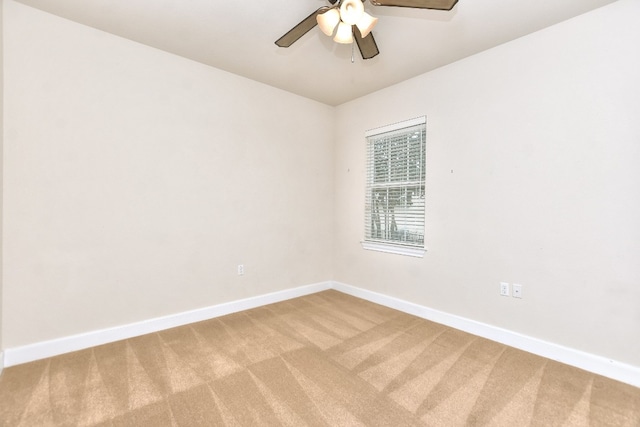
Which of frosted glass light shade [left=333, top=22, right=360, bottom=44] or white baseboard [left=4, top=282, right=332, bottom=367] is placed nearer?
frosted glass light shade [left=333, top=22, right=360, bottom=44]

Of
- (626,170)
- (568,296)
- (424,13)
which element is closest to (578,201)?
(626,170)

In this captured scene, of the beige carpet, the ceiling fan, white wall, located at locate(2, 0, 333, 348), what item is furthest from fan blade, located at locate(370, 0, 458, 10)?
the beige carpet

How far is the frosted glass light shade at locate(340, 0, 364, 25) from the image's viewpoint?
1.68 m

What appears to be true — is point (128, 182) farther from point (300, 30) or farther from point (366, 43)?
point (366, 43)

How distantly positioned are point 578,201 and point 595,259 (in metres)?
0.45

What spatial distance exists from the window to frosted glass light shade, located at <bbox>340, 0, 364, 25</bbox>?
171cm

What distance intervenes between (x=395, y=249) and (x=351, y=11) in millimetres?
2503

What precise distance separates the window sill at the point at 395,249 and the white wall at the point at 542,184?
8cm

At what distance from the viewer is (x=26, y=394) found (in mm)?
1815

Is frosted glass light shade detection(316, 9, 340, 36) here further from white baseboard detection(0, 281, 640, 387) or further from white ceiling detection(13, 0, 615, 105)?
white baseboard detection(0, 281, 640, 387)

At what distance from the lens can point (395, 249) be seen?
3463mm

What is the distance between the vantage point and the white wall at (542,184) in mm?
2053

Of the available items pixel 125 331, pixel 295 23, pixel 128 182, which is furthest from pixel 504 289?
pixel 128 182

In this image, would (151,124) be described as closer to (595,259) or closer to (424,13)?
(424,13)
